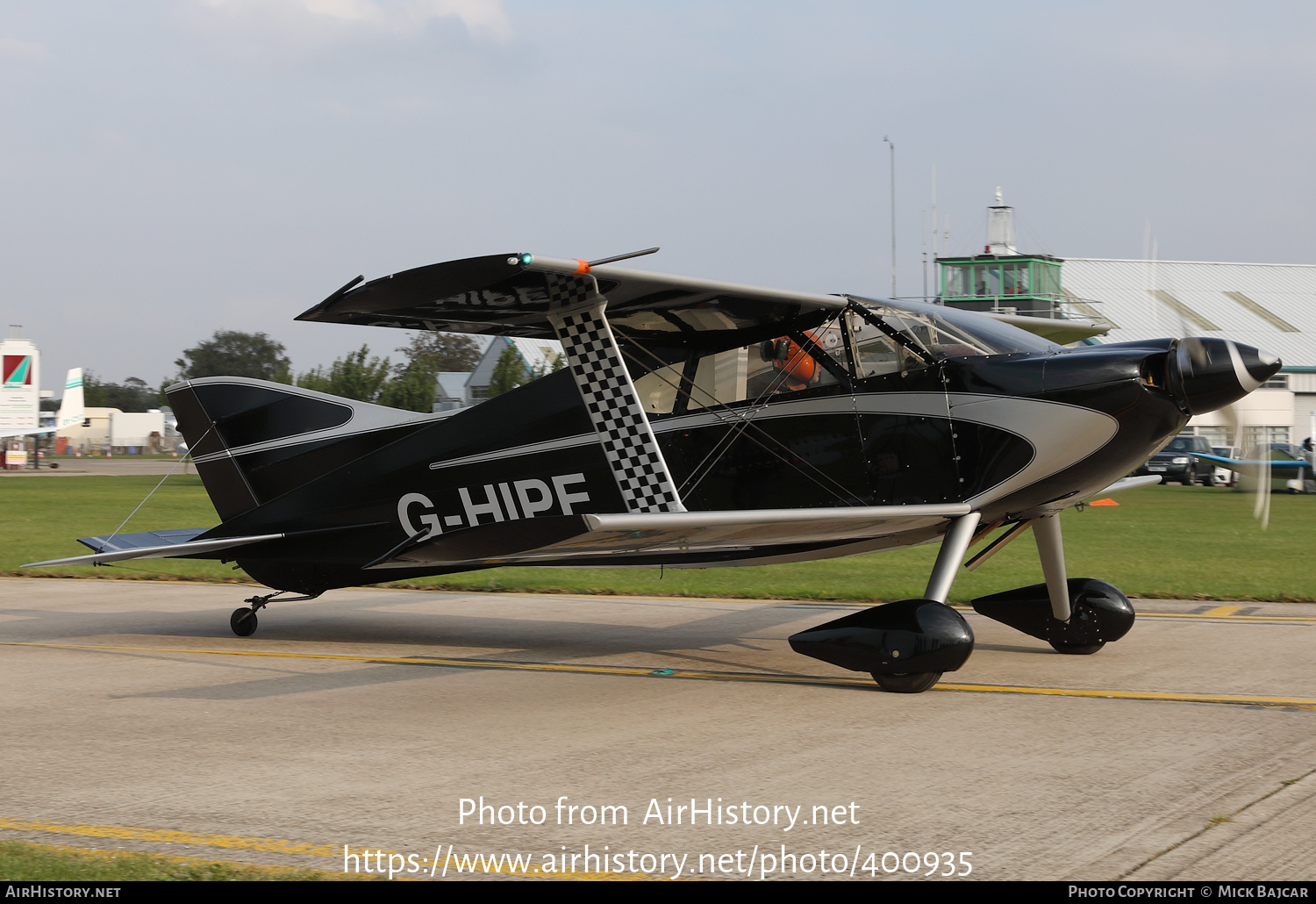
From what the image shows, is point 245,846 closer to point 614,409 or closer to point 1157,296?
point 614,409

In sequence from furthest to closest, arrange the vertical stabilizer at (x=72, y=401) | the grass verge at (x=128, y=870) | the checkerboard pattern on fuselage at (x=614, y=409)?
the vertical stabilizer at (x=72, y=401) → the checkerboard pattern on fuselage at (x=614, y=409) → the grass verge at (x=128, y=870)

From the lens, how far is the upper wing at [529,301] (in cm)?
667

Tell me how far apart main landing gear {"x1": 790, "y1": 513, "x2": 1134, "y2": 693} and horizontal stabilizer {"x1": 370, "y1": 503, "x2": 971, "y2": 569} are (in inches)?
18.1

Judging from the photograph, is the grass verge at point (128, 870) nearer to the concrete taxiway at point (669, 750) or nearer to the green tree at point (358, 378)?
the concrete taxiway at point (669, 750)

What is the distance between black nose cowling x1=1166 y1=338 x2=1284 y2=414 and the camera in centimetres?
710

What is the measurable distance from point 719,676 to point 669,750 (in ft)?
7.60

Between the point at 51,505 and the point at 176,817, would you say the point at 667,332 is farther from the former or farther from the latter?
the point at 51,505

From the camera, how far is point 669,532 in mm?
7309

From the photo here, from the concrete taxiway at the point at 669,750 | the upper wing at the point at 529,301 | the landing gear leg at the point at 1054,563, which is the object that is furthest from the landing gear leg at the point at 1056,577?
the upper wing at the point at 529,301

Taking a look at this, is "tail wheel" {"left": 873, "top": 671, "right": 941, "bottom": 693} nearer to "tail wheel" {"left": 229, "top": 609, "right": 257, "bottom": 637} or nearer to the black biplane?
the black biplane

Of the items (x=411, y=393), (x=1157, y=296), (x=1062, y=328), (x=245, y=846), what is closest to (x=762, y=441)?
(x=1062, y=328)

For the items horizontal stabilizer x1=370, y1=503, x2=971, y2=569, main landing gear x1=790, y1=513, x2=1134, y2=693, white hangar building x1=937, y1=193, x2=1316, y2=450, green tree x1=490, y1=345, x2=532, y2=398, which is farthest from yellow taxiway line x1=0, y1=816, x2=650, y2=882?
white hangar building x1=937, y1=193, x2=1316, y2=450

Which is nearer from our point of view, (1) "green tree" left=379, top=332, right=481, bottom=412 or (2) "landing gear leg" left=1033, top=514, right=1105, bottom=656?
(2) "landing gear leg" left=1033, top=514, right=1105, bottom=656

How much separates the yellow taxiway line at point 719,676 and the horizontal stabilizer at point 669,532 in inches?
34.8
